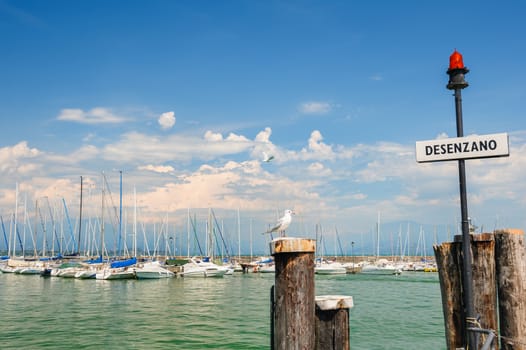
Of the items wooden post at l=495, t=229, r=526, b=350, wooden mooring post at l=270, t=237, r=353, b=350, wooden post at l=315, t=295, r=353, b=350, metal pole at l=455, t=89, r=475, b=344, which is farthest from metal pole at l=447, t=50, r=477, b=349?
wooden mooring post at l=270, t=237, r=353, b=350

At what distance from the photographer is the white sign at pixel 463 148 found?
218 inches

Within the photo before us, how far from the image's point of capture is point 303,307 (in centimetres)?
540

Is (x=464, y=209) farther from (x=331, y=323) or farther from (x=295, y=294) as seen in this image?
(x=295, y=294)

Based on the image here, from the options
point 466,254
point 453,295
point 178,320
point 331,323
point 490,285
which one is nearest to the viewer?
point 466,254

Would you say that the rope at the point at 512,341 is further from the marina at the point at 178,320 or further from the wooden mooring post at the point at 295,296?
the marina at the point at 178,320

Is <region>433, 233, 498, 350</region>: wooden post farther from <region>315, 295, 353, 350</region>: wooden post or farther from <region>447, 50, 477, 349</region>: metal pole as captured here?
<region>315, 295, 353, 350</region>: wooden post

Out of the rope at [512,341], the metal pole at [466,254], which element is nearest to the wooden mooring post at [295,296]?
the metal pole at [466,254]

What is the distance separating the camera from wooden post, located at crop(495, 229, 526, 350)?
5.86m

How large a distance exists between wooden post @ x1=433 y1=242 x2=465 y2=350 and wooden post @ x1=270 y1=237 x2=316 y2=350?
1893 mm

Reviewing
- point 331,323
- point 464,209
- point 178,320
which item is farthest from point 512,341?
point 178,320

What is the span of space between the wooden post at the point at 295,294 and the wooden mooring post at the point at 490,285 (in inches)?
75.6

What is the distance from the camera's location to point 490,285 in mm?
5773

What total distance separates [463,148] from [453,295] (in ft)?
6.29

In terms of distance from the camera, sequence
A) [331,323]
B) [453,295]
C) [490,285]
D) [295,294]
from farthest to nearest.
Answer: [453,295]
[490,285]
[331,323]
[295,294]
